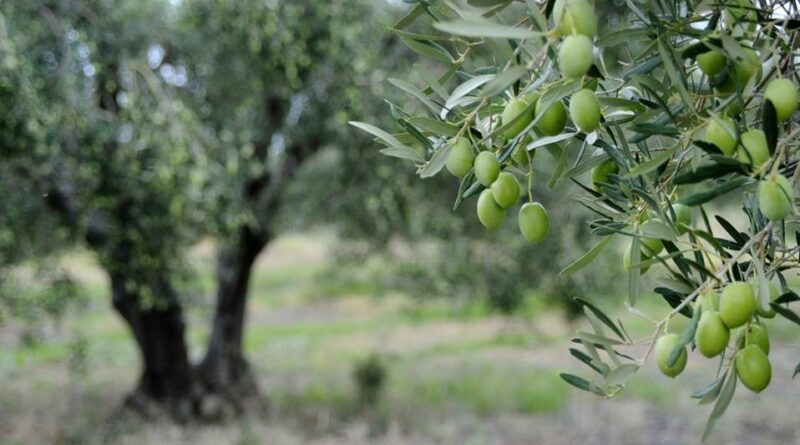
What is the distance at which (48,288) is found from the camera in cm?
595

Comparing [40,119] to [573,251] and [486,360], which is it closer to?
[573,251]

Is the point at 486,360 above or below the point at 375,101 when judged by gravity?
below

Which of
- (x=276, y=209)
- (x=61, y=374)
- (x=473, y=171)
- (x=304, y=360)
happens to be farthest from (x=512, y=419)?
(x=473, y=171)

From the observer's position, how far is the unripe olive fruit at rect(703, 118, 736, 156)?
894mm

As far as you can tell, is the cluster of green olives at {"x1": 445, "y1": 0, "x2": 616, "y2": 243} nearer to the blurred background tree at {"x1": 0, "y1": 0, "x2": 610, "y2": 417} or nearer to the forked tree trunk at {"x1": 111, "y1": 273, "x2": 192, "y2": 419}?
the blurred background tree at {"x1": 0, "y1": 0, "x2": 610, "y2": 417}

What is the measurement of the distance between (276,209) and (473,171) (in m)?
5.78

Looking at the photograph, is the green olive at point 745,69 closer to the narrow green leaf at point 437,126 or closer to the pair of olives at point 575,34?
the pair of olives at point 575,34

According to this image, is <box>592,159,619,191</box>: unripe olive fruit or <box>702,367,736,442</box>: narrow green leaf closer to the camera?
<box>702,367,736,442</box>: narrow green leaf

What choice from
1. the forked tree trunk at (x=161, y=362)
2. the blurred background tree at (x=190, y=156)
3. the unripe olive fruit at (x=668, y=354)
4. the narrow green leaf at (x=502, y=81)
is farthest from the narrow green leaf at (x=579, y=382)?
the forked tree trunk at (x=161, y=362)

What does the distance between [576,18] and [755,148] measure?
10.4 inches

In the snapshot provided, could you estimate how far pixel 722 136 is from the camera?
2.99 ft

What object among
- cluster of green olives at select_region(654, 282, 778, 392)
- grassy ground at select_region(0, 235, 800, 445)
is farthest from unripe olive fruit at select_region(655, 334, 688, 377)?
grassy ground at select_region(0, 235, 800, 445)

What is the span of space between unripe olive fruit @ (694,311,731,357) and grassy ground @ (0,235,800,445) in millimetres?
5318

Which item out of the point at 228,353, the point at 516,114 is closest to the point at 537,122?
the point at 516,114
